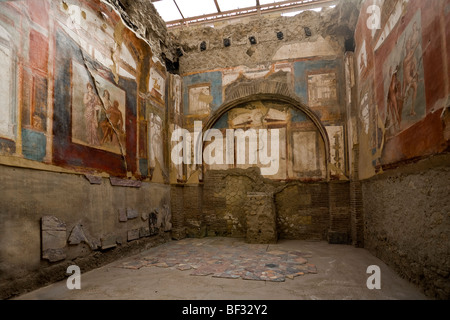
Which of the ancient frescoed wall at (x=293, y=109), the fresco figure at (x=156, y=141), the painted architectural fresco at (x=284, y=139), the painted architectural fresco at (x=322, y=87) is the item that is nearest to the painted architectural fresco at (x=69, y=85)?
the fresco figure at (x=156, y=141)

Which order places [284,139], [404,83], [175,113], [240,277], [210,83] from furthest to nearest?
[210,83]
[175,113]
[284,139]
[240,277]
[404,83]

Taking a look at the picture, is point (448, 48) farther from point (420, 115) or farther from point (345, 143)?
point (345, 143)

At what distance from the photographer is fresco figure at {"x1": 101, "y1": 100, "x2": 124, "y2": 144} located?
16.2 feet

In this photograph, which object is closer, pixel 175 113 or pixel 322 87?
pixel 322 87

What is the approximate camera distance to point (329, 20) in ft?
22.6

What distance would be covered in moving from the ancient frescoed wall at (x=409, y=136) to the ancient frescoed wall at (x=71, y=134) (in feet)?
14.4

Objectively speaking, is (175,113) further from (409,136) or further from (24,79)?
(409,136)

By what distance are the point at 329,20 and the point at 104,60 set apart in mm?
5185

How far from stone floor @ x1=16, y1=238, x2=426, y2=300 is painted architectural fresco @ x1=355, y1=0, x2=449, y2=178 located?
1564 millimetres

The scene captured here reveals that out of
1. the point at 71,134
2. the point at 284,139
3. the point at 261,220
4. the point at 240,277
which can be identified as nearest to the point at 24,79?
the point at 71,134

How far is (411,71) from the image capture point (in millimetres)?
3275

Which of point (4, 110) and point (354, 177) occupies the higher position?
point (4, 110)

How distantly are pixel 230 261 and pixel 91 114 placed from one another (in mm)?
3305
